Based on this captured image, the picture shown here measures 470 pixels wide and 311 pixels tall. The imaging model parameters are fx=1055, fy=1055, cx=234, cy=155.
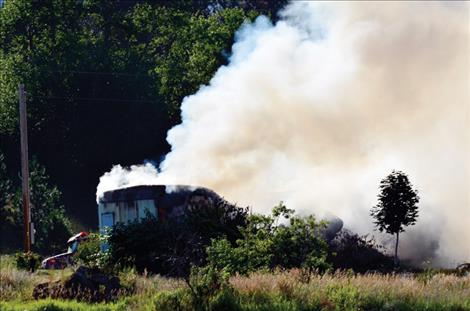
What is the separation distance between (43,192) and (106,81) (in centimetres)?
1081

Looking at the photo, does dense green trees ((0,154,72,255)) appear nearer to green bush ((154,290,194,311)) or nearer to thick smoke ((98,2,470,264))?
thick smoke ((98,2,470,264))

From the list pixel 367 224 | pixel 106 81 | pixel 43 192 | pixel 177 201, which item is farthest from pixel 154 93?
pixel 177 201

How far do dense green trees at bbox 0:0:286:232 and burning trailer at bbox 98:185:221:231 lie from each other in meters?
21.6

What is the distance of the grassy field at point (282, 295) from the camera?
71.1ft

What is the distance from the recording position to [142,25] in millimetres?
68000

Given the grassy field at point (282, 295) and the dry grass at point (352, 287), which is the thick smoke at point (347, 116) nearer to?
the dry grass at point (352, 287)

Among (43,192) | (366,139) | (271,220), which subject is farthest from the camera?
(43,192)

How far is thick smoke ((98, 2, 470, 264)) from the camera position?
44719 mm

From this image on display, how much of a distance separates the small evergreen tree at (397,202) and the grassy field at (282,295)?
1069cm

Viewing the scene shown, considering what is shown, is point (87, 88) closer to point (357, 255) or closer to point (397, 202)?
point (357, 255)

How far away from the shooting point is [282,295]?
22.4 metres

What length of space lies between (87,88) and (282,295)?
4143 centimetres

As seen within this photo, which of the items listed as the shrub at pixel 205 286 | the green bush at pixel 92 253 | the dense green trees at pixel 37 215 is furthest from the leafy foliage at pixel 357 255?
the dense green trees at pixel 37 215

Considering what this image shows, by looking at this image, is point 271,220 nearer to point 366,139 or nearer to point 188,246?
point 188,246
